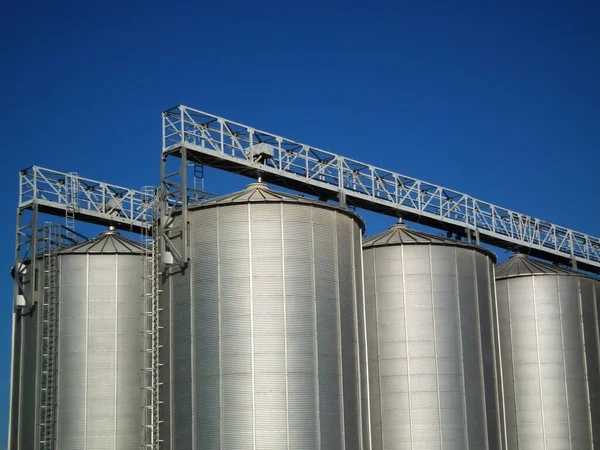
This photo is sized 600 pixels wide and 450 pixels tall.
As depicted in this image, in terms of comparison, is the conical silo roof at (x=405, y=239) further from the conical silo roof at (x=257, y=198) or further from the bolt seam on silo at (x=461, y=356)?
the conical silo roof at (x=257, y=198)

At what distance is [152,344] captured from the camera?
54.6 m

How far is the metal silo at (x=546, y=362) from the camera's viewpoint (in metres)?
71.2

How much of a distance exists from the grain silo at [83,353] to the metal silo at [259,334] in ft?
19.8

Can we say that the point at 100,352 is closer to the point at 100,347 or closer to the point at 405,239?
the point at 100,347

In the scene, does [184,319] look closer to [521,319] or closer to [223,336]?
[223,336]

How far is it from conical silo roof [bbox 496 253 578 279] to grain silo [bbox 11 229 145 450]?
30188 millimetres

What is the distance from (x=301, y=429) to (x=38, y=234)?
2390 cm

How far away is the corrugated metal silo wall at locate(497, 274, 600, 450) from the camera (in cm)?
7112

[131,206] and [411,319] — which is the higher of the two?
[131,206]

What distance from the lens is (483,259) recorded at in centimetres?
6644

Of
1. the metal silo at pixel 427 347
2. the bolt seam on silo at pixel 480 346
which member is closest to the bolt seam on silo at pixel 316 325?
the metal silo at pixel 427 347

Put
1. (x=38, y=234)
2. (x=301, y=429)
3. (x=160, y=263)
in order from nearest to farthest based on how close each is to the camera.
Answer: (x=301, y=429)
(x=160, y=263)
(x=38, y=234)

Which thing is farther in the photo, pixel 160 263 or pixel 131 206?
pixel 131 206

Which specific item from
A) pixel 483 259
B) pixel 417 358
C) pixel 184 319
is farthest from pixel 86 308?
pixel 483 259
